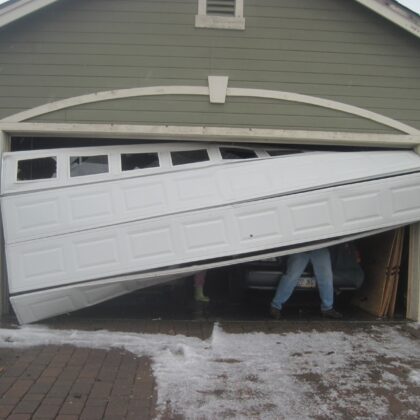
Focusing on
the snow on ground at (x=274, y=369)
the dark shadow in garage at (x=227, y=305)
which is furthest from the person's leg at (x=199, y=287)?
the snow on ground at (x=274, y=369)

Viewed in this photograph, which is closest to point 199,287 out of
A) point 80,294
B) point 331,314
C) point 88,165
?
point 331,314

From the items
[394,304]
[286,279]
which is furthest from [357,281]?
[286,279]

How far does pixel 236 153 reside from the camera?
279 inches

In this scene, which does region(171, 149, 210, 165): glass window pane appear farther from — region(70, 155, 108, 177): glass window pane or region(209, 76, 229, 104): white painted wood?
region(70, 155, 108, 177): glass window pane

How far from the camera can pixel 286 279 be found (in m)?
6.82

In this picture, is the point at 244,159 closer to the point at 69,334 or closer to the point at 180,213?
the point at 180,213

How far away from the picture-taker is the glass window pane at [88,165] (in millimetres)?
6566

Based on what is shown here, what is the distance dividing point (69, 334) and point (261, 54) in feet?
13.8

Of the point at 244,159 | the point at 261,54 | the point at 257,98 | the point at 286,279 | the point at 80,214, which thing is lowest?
the point at 286,279

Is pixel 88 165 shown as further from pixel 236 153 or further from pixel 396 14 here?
pixel 396 14

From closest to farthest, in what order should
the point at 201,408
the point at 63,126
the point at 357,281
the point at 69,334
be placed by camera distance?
the point at 201,408 → the point at 69,334 → the point at 63,126 → the point at 357,281

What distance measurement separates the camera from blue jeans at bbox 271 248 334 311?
677cm

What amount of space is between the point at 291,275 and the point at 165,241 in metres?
1.80

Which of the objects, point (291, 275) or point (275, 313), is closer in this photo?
point (291, 275)
